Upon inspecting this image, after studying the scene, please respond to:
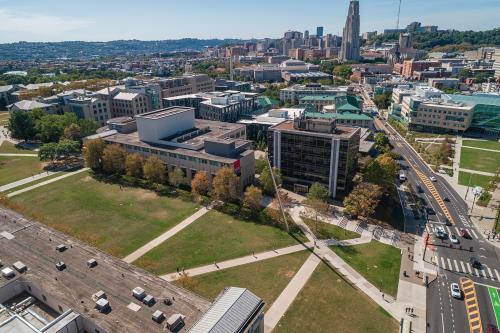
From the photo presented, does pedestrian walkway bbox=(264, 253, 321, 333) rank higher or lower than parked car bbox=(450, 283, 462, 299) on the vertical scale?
lower

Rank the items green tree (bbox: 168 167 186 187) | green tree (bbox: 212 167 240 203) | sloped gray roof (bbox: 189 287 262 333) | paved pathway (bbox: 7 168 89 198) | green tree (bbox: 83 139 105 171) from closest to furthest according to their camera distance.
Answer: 1. sloped gray roof (bbox: 189 287 262 333)
2. green tree (bbox: 212 167 240 203)
3. green tree (bbox: 168 167 186 187)
4. paved pathway (bbox: 7 168 89 198)
5. green tree (bbox: 83 139 105 171)

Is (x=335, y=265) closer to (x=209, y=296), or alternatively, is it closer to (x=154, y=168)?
(x=209, y=296)

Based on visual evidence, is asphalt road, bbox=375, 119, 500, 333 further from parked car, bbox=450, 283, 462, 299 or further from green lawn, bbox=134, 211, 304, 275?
green lawn, bbox=134, 211, 304, 275

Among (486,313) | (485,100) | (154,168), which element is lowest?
(486,313)

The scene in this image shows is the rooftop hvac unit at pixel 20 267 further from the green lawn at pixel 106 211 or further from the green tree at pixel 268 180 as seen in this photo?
the green tree at pixel 268 180

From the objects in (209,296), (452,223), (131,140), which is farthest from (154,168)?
(452,223)

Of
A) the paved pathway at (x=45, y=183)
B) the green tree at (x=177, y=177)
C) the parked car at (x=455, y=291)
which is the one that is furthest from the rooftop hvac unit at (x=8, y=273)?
the parked car at (x=455, y=291)

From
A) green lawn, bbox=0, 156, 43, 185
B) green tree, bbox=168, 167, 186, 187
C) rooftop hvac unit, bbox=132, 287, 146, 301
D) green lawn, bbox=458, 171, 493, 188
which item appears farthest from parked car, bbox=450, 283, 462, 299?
green lawn, bbox=0, 156, 43, 185
